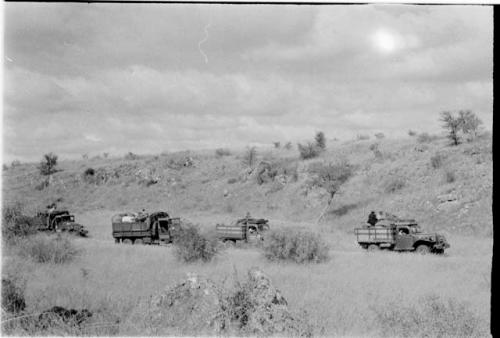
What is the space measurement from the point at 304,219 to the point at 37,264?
23.9 metres

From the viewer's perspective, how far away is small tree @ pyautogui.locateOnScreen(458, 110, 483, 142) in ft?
136

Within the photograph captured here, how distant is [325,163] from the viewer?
44.8 meters

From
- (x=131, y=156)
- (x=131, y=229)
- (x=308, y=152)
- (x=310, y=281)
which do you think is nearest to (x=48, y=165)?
(x=131, y=156)

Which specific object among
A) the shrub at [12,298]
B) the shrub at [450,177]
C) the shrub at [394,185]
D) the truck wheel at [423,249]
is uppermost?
the shrub at [450,177]

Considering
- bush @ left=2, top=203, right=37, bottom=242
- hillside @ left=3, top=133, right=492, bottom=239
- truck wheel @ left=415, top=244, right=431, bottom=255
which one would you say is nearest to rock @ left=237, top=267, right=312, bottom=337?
truck wheel @ left=415, top=244, right=431, bottom=255

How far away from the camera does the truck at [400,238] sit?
20.3m

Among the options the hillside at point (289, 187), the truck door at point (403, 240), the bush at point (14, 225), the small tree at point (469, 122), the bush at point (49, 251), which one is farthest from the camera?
the small tree at point (469, 122)

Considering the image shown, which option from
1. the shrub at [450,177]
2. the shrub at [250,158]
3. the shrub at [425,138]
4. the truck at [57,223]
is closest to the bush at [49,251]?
the truck at [57,223]

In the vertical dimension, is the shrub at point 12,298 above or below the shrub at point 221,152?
below

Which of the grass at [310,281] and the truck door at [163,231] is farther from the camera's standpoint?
the truck door at [163,231]

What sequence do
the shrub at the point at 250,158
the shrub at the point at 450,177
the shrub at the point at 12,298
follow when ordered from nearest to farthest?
the shrub at the point at 12,298 → the shrub at the point at 450,177 → the shrub at the point at 250,158

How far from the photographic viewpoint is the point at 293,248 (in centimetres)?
1798

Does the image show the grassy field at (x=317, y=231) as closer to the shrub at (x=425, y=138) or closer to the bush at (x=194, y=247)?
the bush at (x=194, y=247)

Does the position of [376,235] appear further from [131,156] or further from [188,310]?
[131,156]
